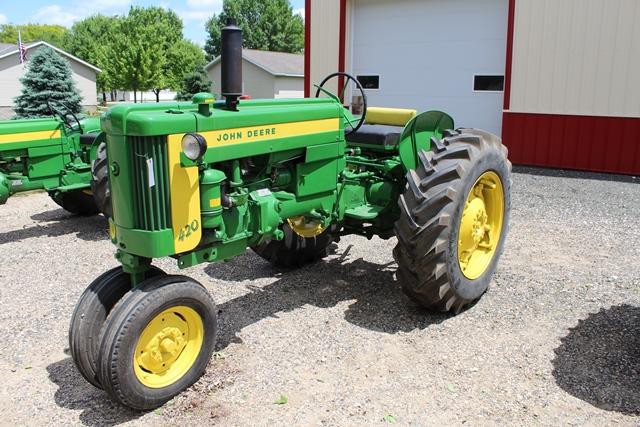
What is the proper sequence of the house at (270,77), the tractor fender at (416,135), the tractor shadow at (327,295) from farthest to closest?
1. the house at (270,77)
2. the tractor fender at (416,135)
3. the tractor shadow at (327,295)

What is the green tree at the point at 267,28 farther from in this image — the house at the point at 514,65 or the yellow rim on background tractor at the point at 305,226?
the yellow rim on background tractor at the point at 305,226

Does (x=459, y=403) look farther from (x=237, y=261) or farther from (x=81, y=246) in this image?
(x=81, y=246)

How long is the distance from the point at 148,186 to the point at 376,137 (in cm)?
234

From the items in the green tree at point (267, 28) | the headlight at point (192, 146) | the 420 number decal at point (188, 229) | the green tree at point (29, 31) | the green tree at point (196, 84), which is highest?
the green tree at point (29, 31)

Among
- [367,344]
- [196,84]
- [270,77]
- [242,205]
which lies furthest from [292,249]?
[270,77]

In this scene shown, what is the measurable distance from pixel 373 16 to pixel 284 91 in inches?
841

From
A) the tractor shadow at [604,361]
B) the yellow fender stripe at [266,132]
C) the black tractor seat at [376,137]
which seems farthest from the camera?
the black tractor seat at [376,137]

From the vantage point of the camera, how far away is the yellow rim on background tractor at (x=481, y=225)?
4562 mm

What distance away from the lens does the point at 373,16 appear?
523 inches

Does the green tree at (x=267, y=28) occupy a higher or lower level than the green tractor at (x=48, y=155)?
higher

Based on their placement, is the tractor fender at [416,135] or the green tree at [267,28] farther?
the green tree at [267,28]

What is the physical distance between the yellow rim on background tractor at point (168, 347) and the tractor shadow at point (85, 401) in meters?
0.23

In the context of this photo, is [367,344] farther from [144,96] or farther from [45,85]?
[144,96]

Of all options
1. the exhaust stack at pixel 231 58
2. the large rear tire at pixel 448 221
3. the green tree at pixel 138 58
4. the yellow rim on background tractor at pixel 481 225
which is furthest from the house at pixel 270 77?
the exhaust stack at pixel 231 58
